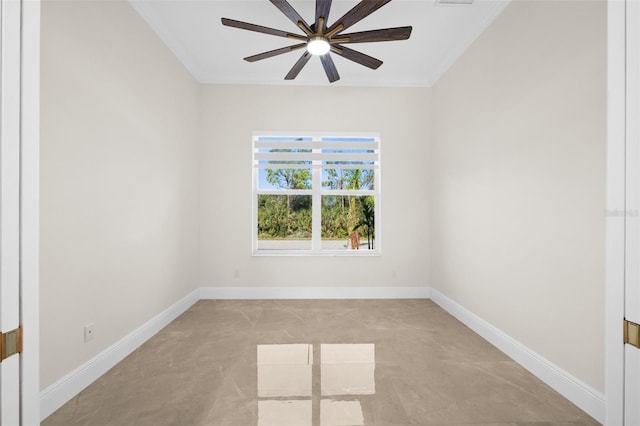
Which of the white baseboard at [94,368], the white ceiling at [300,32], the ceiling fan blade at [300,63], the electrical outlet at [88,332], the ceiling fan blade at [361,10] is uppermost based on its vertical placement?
the white ceiling at [300,32]

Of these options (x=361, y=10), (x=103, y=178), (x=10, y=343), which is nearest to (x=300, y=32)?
(x=361, y=10)

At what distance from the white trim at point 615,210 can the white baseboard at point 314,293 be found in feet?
11.6

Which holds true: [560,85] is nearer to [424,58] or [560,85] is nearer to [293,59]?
[424,58]

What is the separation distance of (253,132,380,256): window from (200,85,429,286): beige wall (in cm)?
17

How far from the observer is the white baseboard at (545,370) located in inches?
70.9

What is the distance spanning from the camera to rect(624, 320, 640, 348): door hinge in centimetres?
68

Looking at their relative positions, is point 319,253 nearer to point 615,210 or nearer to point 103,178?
point 103,178

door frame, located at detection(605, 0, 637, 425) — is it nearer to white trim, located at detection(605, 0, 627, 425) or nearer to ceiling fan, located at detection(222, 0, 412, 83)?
white trim, located at detection(605, 0, 627, 425)

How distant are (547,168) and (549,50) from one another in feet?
2.76

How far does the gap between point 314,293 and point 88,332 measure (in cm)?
263

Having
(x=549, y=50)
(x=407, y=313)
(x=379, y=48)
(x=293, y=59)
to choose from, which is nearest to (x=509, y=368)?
(x=407, y=313)

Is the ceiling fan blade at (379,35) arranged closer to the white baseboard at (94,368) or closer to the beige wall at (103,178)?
the beige wall at (103,178)

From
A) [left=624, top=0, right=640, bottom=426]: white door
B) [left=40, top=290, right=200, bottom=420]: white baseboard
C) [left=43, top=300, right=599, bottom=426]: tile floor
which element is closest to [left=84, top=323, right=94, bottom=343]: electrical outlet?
[left=40, top=290, right=200, bottom=420]: white baseboard

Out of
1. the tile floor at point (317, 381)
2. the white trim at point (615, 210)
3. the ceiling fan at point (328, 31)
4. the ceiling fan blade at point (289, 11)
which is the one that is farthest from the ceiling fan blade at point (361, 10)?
the tile floor at point (317, 381)
